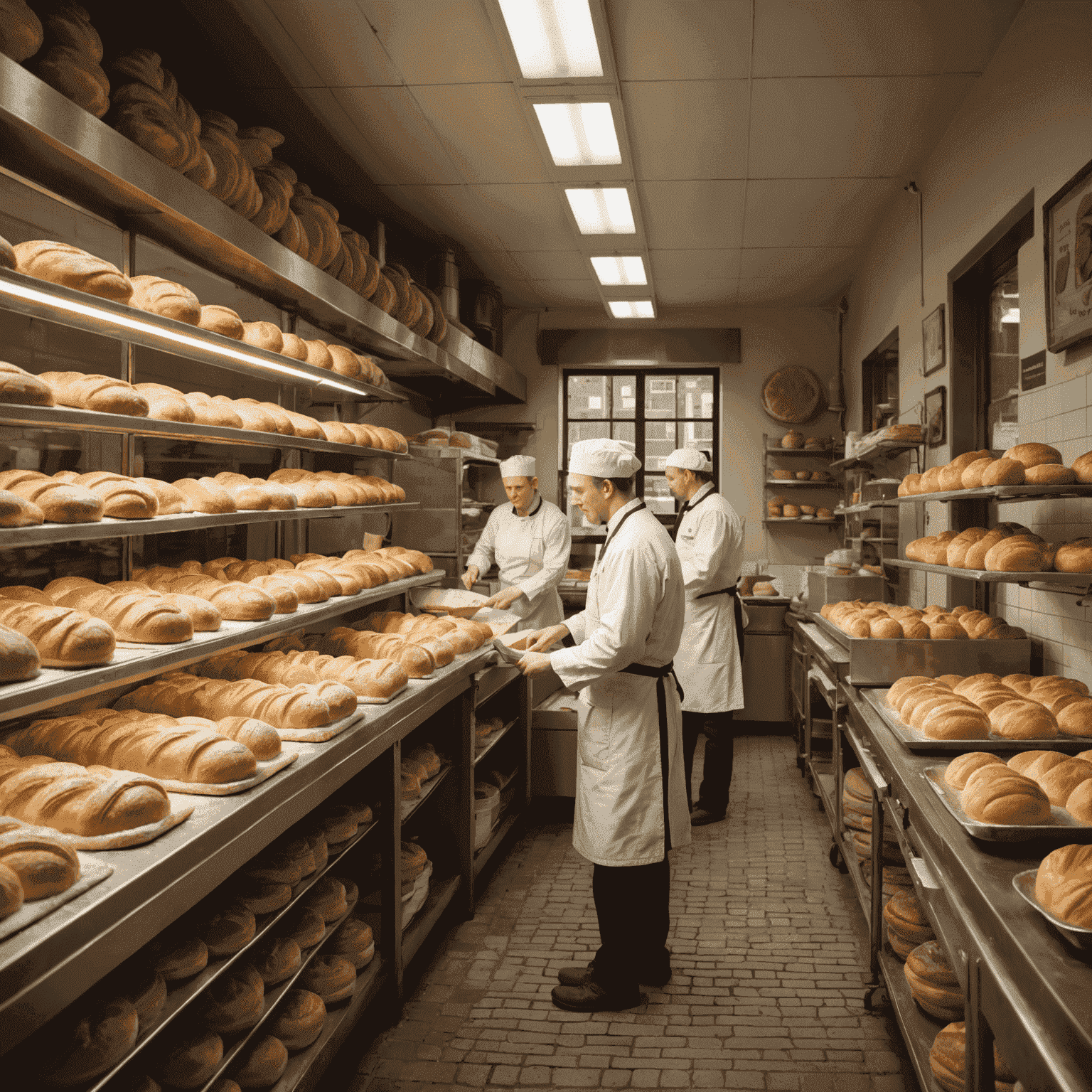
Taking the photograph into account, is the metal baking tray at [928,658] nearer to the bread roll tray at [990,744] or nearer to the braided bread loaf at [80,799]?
the bread roll tray at [990,744]

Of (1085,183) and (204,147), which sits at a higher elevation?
(204,147)

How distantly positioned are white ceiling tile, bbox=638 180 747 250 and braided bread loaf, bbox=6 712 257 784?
3589 mm

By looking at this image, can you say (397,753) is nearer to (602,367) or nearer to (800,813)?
(800,813)

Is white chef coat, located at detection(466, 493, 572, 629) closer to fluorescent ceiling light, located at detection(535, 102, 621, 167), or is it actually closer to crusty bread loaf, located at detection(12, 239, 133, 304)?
fluorescent ceiling light, located at detection(535, 102, 621, 167)

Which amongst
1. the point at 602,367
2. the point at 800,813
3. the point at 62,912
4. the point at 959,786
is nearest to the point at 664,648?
the point at 959,786

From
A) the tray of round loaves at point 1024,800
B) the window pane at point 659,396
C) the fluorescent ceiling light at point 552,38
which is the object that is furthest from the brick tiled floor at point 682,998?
the window pane at point 659,396

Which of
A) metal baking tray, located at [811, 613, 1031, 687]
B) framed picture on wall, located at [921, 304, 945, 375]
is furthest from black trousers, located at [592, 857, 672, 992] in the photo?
framed picture on wall, located at [921, 304, 945, 375]

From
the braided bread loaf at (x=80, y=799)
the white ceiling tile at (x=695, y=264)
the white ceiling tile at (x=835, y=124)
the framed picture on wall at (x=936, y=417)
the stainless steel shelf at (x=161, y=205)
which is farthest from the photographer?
the white ceiling tile at (x=695, y=264)

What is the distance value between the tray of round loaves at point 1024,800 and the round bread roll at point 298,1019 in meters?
1.49

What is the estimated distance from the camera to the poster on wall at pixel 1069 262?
7.77 ft

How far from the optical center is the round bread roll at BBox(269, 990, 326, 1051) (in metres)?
2.03

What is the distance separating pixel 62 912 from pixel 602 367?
254 inches

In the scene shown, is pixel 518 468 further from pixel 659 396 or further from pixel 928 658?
pixel 659 396

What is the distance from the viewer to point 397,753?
98.3 inches
